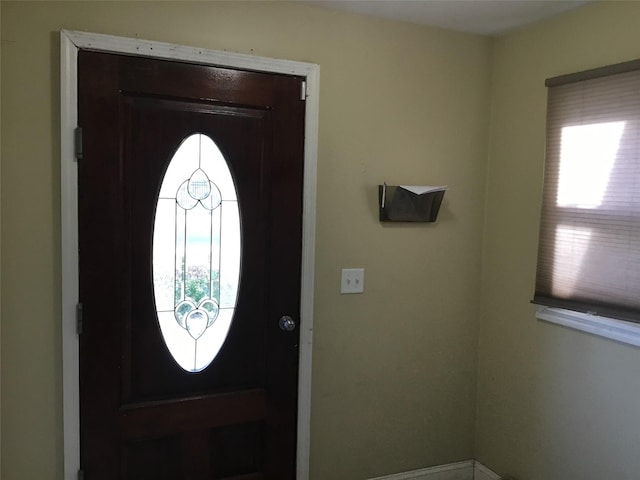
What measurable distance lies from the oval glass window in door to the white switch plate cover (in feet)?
1.65

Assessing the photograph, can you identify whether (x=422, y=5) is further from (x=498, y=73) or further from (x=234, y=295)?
(x=234, y=295)

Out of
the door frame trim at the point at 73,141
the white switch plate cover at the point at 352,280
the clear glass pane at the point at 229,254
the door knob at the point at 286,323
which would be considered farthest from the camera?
the white switch plate cover at the point at 352,280

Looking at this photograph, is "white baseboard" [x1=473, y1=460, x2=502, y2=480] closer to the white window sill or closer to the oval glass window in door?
the white window sill

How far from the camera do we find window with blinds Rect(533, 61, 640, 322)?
6.59 ft

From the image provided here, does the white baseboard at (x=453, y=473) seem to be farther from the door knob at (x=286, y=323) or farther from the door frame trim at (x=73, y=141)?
the door frame trim at (x=73, y=141)

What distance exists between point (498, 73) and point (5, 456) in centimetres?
272

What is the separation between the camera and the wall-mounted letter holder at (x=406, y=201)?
2.46m

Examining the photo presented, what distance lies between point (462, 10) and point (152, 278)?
1.75 meters

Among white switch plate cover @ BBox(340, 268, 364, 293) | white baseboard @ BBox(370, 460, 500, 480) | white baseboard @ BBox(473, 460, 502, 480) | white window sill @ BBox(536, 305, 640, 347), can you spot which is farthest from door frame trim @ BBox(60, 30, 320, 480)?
white baseboard @ BBox(473, 460, 502, 480)

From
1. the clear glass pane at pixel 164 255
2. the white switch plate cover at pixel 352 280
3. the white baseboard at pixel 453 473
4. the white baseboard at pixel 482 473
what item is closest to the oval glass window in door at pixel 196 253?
the clear glass pane at pixel 164 255

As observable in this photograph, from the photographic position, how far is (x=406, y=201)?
8.14ft

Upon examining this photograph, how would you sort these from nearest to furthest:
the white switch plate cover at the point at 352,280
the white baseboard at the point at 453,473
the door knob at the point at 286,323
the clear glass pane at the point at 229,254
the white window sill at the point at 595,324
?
the white window sill at the point at 595,324 < the clear glass pane at the point at 229,254 < the door knob at the point at 286,323 < the white switch plate cover at the point at 352,280 < the white baseboard at the point at 453,473

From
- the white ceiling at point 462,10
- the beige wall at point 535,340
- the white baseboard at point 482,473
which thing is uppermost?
the white ceiling at point 462,10

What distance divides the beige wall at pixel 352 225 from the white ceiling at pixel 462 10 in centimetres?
7
